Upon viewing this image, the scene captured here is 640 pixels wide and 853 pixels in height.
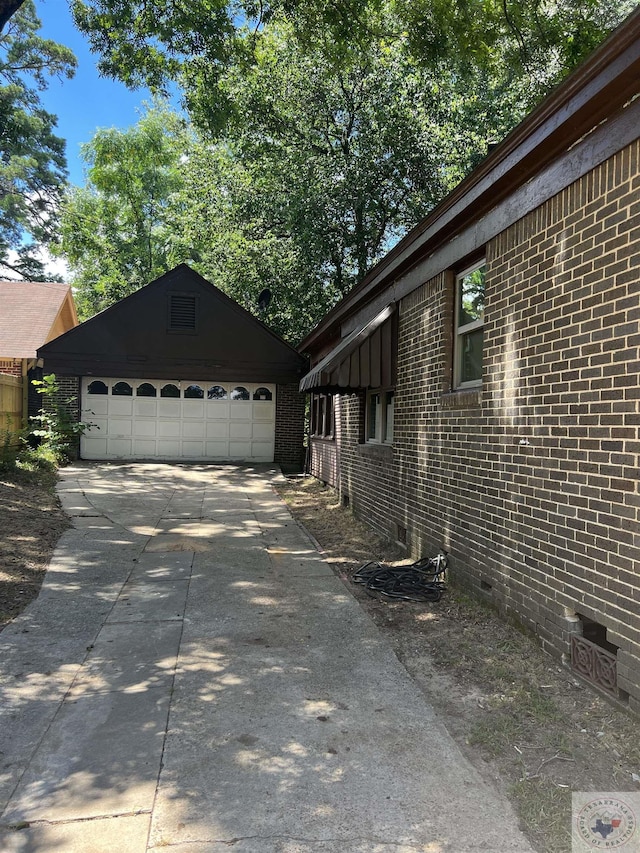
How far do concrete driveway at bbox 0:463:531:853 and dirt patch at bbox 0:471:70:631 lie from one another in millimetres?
224

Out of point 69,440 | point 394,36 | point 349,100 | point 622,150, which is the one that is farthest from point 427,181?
point 622,150

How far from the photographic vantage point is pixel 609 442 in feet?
11.6

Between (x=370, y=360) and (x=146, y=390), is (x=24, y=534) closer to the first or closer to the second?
(x=370, y=360)

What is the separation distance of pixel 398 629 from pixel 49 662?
276cm

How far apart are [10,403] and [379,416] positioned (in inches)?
432

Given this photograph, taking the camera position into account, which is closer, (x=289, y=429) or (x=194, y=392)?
(x=194, y=392)

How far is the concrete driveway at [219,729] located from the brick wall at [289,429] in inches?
434

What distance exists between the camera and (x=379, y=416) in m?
9.37

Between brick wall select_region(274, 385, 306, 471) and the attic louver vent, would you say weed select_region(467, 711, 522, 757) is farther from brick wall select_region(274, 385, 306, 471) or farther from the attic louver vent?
the attic louver vent

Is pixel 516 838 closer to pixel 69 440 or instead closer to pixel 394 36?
pixel 394 36

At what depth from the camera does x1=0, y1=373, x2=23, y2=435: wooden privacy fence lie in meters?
14.5

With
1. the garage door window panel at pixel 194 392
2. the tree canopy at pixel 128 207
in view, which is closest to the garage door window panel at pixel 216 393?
the garage door window panel at pixel 194 392

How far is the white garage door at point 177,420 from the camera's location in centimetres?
1670

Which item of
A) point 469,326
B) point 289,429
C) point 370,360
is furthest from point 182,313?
point 469,326
